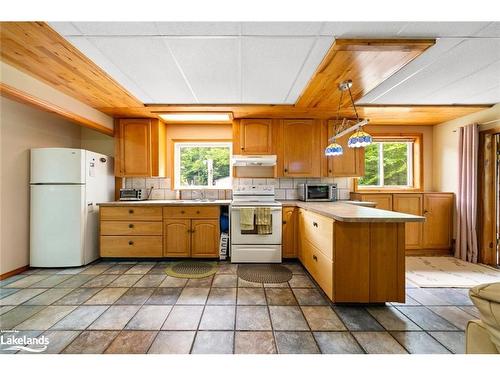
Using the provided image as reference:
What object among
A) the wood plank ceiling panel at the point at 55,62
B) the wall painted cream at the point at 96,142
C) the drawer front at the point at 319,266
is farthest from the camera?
the wall painted cream at the point at 96,142

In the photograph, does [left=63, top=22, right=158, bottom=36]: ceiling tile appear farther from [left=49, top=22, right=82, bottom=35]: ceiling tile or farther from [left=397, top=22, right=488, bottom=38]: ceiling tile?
[left=397, top=22, right=488, bottom=38]: ceiling tile

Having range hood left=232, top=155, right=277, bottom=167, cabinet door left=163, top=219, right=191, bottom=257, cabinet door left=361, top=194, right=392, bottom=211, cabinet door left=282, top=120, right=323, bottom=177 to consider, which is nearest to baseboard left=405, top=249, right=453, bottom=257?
cabinet door left=361, top=194, right=392, bottom=211

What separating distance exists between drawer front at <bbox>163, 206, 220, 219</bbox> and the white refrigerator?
112 centimetres

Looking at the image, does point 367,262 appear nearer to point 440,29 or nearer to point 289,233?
point 289,233

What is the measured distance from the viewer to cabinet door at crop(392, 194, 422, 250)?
355cm

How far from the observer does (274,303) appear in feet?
6.79

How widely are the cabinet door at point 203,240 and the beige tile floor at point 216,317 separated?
65 centimetres

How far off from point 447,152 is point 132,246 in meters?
5.31

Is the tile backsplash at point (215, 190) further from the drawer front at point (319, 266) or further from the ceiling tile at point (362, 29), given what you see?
the ceiling tile at point (362, 29)

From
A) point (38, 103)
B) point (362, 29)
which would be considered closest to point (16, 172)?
point (38, 103)

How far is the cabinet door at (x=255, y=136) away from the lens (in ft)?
11.5

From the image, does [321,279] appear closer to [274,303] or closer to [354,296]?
[354,296]

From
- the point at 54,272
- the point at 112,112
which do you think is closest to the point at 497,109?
the point at 112,112

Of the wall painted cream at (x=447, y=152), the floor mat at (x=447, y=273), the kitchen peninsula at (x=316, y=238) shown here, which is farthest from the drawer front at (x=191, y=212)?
the wall painted cream at (x=447, y=152)
